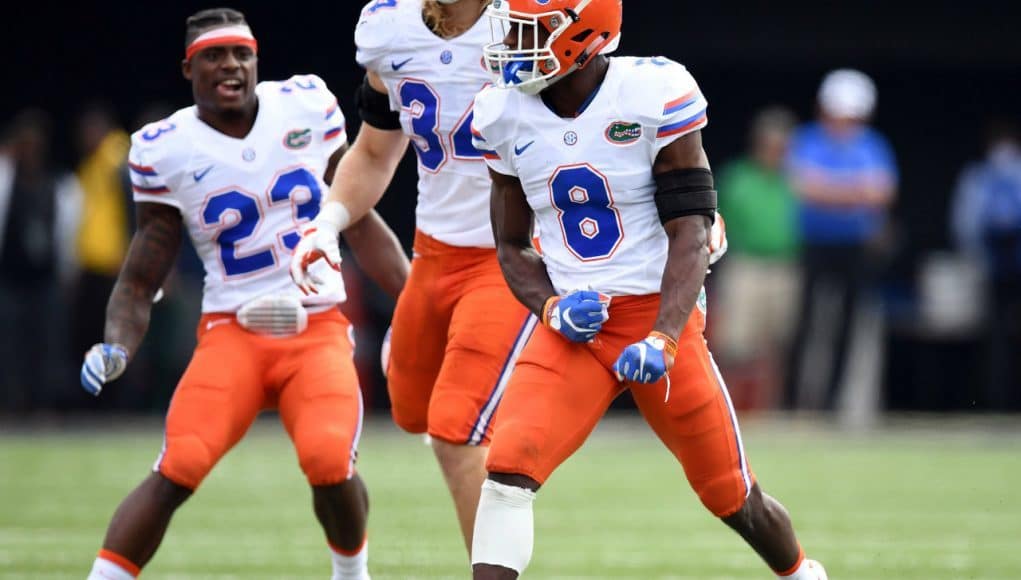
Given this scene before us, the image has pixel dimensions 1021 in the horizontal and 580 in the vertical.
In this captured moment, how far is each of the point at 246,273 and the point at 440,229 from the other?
66cm

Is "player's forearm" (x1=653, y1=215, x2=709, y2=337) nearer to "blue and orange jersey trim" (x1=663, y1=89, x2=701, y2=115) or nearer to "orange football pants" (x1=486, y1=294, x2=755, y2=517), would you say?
"orange football pants" (x1=486, y1=294, x2=755, y2=517)

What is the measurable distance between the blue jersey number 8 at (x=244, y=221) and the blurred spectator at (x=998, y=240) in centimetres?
767

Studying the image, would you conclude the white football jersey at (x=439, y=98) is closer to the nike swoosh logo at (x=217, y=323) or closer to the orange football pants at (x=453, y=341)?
the orange football pants at (x=453, y=341)

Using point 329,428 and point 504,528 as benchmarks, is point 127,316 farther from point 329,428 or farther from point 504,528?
point 504,528

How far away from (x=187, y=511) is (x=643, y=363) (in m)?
4.52

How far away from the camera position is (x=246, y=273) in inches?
219

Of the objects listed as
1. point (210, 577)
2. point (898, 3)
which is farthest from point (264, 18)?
point (210, 577)

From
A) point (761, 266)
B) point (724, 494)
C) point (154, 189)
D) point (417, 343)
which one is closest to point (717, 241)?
point (724, 494)

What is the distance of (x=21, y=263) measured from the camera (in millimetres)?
12164

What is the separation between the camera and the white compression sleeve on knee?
4.43 meters

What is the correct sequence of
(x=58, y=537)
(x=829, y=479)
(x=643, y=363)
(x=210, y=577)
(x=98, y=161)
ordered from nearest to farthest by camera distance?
(x=643, y=363)
(x=210, y=577)
(x=58, y=537)
(x=829, y=479)
(x=98, y=161)

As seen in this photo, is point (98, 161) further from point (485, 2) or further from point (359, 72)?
point (485, 2)

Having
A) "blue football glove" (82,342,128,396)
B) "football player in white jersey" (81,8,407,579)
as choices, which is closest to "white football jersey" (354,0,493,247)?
"football player in white jersey" (81,8,407,579)

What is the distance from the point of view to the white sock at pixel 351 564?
5.52 m
